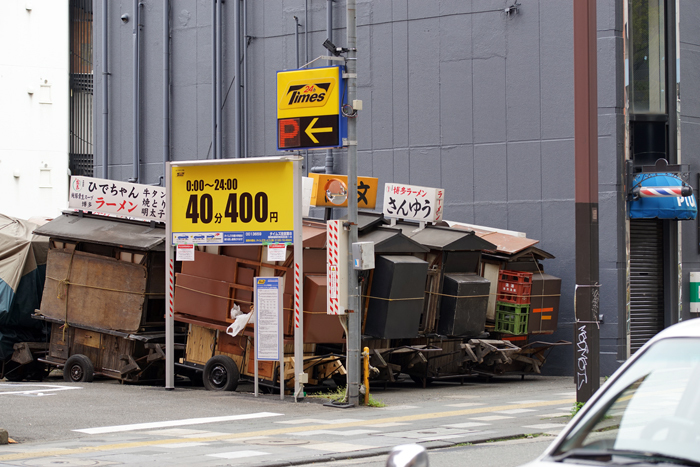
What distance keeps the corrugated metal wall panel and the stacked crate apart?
3149 millimetres

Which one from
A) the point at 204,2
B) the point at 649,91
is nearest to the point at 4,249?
the point at 204,2

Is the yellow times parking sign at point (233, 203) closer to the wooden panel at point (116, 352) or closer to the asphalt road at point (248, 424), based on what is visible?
the wooden panel at point (116, 352)

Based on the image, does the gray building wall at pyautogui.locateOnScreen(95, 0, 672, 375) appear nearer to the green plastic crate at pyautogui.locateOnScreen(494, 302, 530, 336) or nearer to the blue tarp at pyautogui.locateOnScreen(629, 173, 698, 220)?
the blue tarp at pyautogui.locateOnScreen(629, 173, 698, 220)

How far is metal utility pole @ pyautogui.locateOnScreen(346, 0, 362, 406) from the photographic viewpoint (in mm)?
13758

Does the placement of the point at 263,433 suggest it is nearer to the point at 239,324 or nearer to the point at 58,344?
the point at 239,324

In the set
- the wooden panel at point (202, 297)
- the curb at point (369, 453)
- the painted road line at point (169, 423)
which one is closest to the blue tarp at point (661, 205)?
the wooden panel at point (202, 297)

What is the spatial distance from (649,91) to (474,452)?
1266 centimetres

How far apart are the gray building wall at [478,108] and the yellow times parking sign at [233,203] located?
7.63m

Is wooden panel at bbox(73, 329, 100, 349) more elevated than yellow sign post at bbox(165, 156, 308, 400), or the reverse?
yellow sign post at bbox(165, 156, 308, 400)

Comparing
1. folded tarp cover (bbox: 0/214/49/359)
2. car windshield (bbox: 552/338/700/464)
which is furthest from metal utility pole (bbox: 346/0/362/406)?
car windshield (bbox: 552/338/700/464)

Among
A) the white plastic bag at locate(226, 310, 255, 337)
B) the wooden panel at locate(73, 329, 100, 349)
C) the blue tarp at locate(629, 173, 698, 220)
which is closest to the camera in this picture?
the white plastic bag at locate(226, 310, 255, 337)

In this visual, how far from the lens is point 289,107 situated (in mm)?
14461

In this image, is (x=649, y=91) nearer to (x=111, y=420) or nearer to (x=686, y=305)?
(x=686, y=305)

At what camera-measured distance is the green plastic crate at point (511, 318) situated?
58.4ft
